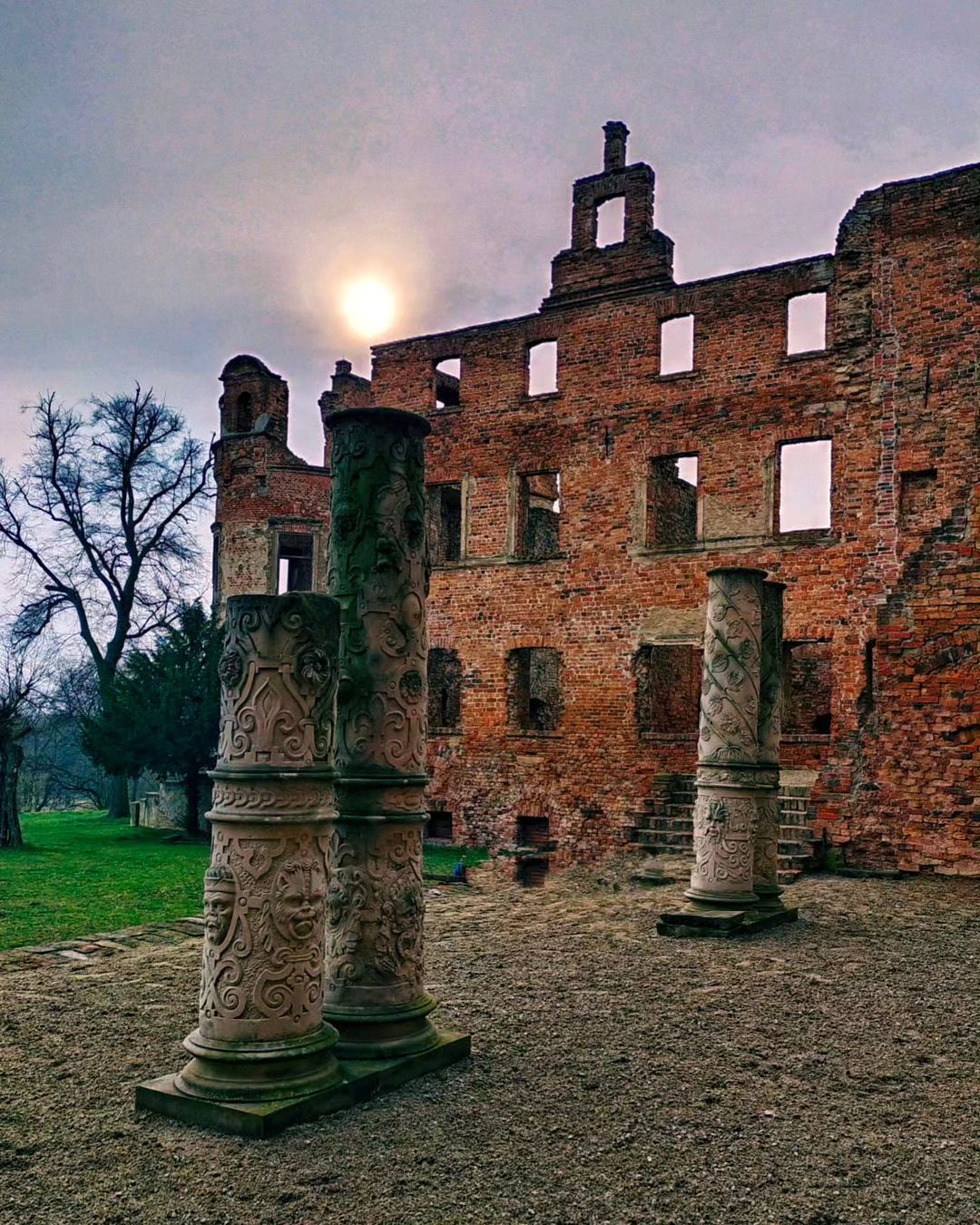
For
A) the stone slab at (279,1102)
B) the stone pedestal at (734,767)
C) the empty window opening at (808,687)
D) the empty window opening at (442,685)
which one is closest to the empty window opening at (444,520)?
the empty window opening at (442,685)

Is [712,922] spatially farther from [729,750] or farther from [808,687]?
[808,687]

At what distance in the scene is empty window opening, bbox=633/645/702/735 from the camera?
18172 mm

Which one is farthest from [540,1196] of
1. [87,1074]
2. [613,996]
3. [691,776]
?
[691,776]

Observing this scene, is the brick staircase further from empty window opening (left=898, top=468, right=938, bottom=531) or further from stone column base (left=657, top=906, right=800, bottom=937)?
stone column base (left=657, top=906, right=800, bottom=937)

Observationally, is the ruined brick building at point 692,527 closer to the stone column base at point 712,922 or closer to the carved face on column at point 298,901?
the stone column base at point 712,922

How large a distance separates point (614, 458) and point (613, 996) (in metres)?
12.8

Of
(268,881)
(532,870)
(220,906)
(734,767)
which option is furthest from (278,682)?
(532,870)

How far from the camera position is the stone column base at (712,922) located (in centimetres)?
933

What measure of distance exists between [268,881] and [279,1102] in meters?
0.87

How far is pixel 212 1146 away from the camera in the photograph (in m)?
4.24

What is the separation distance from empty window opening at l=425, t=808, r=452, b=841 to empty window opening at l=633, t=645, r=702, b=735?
162 inches

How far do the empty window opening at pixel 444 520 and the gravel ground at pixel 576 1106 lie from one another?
1277cm

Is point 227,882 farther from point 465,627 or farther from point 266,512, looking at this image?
point 266,512

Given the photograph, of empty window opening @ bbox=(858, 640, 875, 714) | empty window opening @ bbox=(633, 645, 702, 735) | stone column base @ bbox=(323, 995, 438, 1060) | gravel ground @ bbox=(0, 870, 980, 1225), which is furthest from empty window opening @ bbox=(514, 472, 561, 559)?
stone column base @ bbox=(323, 995, 438, 1060)
